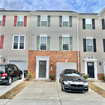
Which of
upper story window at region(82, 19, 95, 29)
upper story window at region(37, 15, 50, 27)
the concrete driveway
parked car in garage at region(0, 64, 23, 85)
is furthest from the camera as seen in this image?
upper story window at region(82, 19, 95, 29)

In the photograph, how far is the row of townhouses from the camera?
450 inches

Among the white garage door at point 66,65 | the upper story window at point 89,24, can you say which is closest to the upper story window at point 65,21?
the upper story window at point 89,24

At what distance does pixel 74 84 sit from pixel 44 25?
827 centimetres

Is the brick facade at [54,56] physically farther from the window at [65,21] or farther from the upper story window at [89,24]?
the upper story window at [89,24]

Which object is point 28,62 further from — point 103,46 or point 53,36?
point 103,46

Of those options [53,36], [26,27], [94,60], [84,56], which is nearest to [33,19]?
[26,27]

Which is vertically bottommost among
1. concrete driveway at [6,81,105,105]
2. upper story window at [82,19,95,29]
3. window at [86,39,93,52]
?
concrete driveway at [6,81,105,105]

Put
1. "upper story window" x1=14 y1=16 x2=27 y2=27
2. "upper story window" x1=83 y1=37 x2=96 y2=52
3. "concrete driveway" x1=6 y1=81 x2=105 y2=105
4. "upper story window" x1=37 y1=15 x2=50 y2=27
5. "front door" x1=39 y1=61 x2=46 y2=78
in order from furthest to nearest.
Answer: "upper story window" x1=14 y1=16 x2=27 y2=27 < "upper story window" x1=37 y1=15 x2=50 y2=27 < "upper story window" x1=83 y1=37 x2=96 y2=52 < "front door" x1=39 y1=61 x2=46 y2=78 < "concrete driveway" x1=6 y1=81 x2=105 y2=105

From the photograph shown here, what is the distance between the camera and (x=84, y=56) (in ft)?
38.4

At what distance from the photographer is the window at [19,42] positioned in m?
11.8

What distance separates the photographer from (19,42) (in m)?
11.8

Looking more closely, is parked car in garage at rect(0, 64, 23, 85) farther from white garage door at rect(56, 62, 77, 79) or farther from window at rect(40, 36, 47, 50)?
white garage door at rect(56, 62, 77, 79)

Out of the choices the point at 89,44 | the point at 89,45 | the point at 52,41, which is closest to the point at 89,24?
the point at 89,44

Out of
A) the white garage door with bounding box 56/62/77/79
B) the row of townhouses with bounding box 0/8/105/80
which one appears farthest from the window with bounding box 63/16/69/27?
the white garage door with bounding box 56/62/77/79
